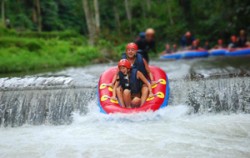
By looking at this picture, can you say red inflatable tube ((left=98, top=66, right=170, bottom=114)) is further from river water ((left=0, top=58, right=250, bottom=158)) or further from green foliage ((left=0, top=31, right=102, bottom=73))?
green foliage ((left=0, top=31, right=102, bottom=73))

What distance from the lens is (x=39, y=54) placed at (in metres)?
16.2

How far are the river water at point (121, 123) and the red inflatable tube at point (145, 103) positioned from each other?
0.37 feet

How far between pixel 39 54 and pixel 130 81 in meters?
10.2

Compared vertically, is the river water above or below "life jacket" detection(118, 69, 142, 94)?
below

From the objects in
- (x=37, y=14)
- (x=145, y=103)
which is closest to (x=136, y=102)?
(x=145, y=103)

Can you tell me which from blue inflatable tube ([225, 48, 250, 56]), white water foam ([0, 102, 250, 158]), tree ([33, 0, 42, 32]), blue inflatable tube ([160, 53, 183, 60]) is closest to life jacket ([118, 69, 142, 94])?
white water foam ([0, 102, 250, 158])

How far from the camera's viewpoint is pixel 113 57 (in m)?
17.6

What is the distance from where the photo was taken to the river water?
506cm

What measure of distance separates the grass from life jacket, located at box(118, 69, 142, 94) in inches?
268

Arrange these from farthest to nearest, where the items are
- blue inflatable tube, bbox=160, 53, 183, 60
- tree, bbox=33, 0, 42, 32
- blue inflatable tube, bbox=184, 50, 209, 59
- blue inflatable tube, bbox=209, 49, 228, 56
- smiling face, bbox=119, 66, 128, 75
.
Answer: tree, bbox=33, 0, 42, 32, blue inflatable tube, bbox=209, 49, 228, 56, blue inflatable tube, bbox=160, 53, 183, 60, blue inflatable tube, bbox=184, 50, 209, 59, smiling face, bbox=119, 66, 128, 75

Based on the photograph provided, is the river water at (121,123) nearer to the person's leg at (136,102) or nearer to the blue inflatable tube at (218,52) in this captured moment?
the person's leg at (136,102)

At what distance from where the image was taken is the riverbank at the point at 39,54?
43.9 ft

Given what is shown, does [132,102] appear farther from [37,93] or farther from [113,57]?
[113,57]

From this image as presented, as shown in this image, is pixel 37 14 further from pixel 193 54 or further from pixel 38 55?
pixel 193 54
